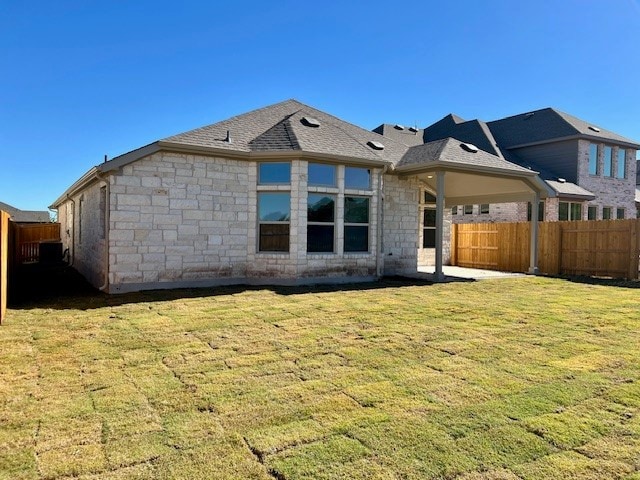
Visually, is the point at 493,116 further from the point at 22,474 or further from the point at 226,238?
the point at 22,474

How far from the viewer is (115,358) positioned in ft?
15.6

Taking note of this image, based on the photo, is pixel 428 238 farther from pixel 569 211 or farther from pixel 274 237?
pixel 569 211

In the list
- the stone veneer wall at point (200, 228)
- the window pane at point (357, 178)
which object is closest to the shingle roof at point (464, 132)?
the window pane at point (357, 178)

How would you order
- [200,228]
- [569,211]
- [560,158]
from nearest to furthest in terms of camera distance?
[200,228] < [569,211] < [560,158]

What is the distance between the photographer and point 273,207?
35.6 ft

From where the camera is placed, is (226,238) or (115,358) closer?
(115,358)

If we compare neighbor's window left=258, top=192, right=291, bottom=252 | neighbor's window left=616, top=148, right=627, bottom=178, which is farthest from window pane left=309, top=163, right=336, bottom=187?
neighbor's window left=616, top=148, right=627, bottom=178

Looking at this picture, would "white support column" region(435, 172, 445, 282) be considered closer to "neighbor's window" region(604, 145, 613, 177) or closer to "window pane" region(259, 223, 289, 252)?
"window pane" region(259, 223, 289, 252)

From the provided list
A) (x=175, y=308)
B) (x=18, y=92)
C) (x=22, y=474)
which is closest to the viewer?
(x=22, y=474)

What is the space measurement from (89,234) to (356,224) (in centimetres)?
793

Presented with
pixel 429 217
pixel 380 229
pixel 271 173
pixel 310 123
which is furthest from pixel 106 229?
pixel 429 217

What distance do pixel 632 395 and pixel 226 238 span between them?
28.6 feet

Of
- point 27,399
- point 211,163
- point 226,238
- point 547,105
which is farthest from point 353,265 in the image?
point 547,105

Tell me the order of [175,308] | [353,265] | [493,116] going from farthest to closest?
[493,116] < [353,265] < [175,308]
